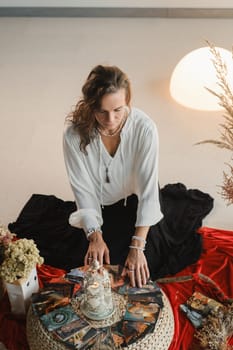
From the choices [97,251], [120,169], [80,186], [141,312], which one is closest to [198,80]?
[120,169]

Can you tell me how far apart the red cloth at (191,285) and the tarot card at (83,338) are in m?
0.40

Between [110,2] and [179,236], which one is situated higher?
[110,2]

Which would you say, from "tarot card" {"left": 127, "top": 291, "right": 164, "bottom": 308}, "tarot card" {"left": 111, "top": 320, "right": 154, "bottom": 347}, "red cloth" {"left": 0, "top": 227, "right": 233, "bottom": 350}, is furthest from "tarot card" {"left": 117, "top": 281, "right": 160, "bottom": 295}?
"red cloth" {"left": 0, "top": 227, "right": 233, "bottom": 350}

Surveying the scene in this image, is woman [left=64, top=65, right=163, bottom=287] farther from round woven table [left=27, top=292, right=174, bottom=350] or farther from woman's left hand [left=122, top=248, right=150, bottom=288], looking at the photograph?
round woven table [left=27, top=292, right=174, bottom=350]

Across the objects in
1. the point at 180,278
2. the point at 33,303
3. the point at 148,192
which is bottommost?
the point at 180,278

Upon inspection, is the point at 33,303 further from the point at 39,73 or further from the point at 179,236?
the point at 39,73

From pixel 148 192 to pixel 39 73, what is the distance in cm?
204

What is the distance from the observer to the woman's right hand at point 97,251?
1.76m

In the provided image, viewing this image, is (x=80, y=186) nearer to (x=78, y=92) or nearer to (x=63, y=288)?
(x=63, y=288)

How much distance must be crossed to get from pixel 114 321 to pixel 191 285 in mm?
595

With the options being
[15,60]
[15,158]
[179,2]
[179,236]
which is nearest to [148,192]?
[179,236]

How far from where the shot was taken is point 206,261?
2.04 metres

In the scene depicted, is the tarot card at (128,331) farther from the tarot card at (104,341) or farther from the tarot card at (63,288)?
the tarot card at (63,288)

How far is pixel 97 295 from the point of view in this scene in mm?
1433
